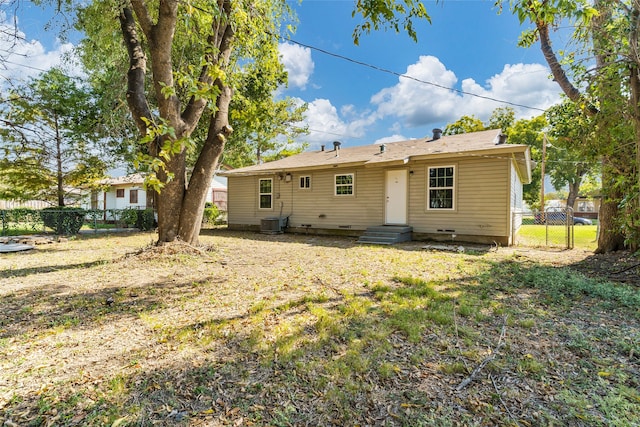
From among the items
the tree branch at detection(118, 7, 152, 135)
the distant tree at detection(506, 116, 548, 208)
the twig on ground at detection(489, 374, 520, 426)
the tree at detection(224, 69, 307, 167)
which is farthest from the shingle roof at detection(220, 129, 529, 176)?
the distant tree at detection(506, 116, 548, 208)

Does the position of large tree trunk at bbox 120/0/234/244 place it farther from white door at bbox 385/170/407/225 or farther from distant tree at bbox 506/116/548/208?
distant tree at bbox 506/116/548/208

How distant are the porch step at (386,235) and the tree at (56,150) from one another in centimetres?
1168

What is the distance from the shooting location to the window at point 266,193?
14031 millimetres

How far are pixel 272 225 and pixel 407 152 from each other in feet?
19.5

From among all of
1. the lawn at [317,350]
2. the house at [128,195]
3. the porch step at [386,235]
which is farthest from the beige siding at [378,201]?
the house at [128,195]

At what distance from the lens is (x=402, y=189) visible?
10664mm

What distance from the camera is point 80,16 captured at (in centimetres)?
720

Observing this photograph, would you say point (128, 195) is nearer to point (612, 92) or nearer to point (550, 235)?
point (550, 235)

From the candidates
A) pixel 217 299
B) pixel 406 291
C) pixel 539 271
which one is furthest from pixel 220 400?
pixel 539 271

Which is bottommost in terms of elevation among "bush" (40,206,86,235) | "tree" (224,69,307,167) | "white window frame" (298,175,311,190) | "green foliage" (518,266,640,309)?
"green foliage" (518,266,640,309)

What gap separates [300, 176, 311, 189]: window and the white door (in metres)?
3.38

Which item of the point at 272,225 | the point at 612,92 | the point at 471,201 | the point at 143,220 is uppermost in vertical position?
the point at 612,92

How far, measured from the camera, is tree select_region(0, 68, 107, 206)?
1310 cm

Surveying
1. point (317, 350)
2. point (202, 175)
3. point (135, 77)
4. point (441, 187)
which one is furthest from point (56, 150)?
point (317, 350)
